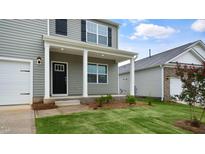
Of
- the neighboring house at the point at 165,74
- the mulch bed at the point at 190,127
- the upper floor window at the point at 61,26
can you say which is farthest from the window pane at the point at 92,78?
the mulch bed at the point at 190,127

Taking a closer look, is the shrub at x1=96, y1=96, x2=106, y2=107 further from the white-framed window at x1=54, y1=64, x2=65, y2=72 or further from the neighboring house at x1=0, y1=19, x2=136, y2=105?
the white-framed window at x1=54, y1=64, x2=65, y2=72

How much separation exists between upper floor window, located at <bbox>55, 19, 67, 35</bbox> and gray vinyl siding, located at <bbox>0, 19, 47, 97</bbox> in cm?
120

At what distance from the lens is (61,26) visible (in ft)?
32.5

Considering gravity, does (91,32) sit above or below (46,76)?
above

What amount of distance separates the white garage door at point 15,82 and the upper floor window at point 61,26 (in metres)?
3.07

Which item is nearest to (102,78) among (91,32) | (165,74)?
(91,32)

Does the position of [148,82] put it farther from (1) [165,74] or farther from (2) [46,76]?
(2) [46,76]

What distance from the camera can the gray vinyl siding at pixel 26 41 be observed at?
752 cm

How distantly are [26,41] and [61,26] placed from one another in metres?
2.72

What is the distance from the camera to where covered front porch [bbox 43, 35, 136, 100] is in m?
8.47

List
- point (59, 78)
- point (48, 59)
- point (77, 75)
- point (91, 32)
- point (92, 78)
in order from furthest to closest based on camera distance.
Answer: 1. point (91, 32)
2. point (92, 78)
3. point (77, 75)
4. point (59, 78)
5. point (48, 59)
